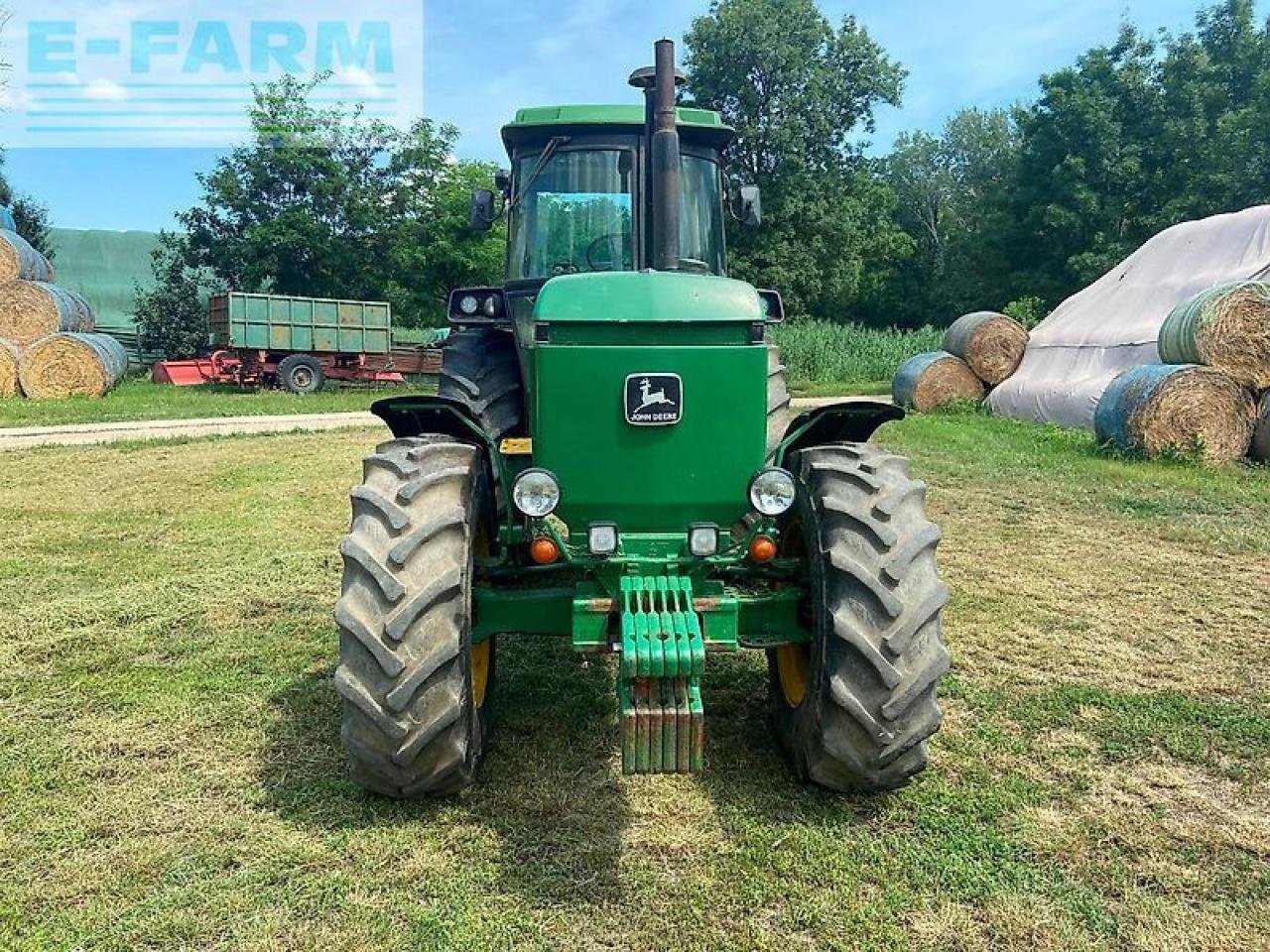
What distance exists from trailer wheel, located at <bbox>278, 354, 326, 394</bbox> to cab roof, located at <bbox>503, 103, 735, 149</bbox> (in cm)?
1780

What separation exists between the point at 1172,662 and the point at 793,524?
2.18m

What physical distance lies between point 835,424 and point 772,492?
0.95 m

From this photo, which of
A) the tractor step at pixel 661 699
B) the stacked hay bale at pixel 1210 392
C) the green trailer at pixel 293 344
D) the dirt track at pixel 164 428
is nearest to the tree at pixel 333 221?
the green trailer at pixel 293 344

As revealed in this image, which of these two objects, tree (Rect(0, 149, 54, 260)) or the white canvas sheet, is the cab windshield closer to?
the white canvas sheet

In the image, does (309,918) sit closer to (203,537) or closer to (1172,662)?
(1172,662)

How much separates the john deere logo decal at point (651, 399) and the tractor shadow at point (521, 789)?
128cm

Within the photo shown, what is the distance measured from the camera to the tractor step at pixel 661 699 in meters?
3.01

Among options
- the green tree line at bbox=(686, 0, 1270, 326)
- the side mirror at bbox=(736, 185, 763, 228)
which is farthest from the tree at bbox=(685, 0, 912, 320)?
the side mirror at bbox=(736, 185, 763, 228)

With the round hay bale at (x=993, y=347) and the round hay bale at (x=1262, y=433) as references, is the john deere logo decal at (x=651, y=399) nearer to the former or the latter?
the round hay bale at (x=1262, y=433)

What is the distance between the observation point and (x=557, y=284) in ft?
12.1

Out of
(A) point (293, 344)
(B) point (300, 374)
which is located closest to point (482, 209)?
(A) point (293, 344)

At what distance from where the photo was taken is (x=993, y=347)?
17141 mm

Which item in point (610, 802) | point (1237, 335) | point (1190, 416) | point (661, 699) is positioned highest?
point (1237, 335)

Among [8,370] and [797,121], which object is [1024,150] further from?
[8,370]
